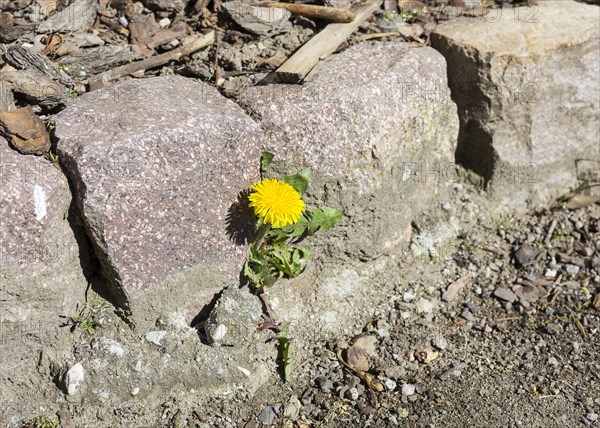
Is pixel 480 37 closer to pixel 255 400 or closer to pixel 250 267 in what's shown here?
pixel 250 267

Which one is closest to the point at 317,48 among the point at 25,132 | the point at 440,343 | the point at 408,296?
the point at 408,296

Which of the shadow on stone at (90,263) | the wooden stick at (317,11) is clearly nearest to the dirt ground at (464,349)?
the shadow on stone at (90,263)

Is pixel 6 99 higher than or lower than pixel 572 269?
higher

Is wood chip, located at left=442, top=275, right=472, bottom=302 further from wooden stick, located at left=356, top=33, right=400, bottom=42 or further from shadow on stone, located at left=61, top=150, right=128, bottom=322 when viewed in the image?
shadow on stone, located at left=61, top=150, right=128, bottom=322

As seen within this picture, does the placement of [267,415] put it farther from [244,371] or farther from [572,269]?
[572,269]

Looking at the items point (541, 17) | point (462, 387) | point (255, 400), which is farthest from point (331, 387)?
point (541, 17)

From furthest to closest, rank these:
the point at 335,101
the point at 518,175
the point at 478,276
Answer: the point at 518,175 < the point at 478,276 < the point at 335,101
